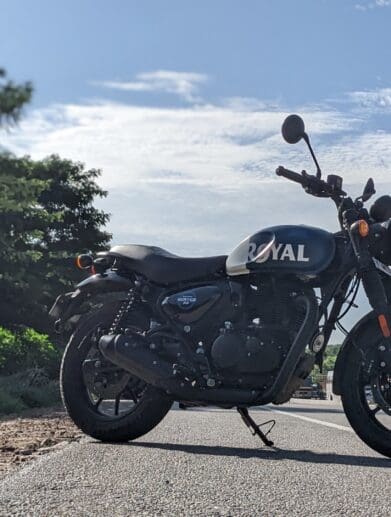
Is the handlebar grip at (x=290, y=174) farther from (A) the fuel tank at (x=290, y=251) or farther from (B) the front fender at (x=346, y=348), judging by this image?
(B) the front fender at (x=346, y=348)

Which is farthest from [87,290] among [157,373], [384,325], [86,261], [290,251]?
[384,325]

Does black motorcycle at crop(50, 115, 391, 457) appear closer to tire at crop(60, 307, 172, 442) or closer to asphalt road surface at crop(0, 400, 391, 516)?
tire at crop(60, 307, 172, 442)

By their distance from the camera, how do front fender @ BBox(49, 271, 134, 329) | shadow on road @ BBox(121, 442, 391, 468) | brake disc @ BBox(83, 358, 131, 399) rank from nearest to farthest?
shadow on road @ BBox(121, 442, 391, 468) → brake disc @ BBox(83, 358, 131, 399) → front fender @ BBox(49, 271, 134, 329)

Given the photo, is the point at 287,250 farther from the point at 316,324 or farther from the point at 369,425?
the point at 369,425

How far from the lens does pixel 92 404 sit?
5309mm

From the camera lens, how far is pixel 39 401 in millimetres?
12492

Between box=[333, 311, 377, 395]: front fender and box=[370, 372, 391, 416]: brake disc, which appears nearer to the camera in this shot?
box=[370, 372, 391, 416]: brake disc

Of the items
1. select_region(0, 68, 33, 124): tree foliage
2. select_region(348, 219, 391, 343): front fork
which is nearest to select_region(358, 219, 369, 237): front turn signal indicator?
select_region(348, 219, 391, 343): front fork

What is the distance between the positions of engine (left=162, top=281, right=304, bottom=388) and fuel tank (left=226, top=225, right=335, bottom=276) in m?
0.17

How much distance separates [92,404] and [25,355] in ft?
40.6

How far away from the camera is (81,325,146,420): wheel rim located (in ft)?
17.0

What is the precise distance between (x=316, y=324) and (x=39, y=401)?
8.58 metres

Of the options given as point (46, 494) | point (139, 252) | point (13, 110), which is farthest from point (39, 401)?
point (13, 110)

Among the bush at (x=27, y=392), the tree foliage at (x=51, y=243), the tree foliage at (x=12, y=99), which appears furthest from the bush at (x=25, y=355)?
the tree foliage at (x=12, y=99)
